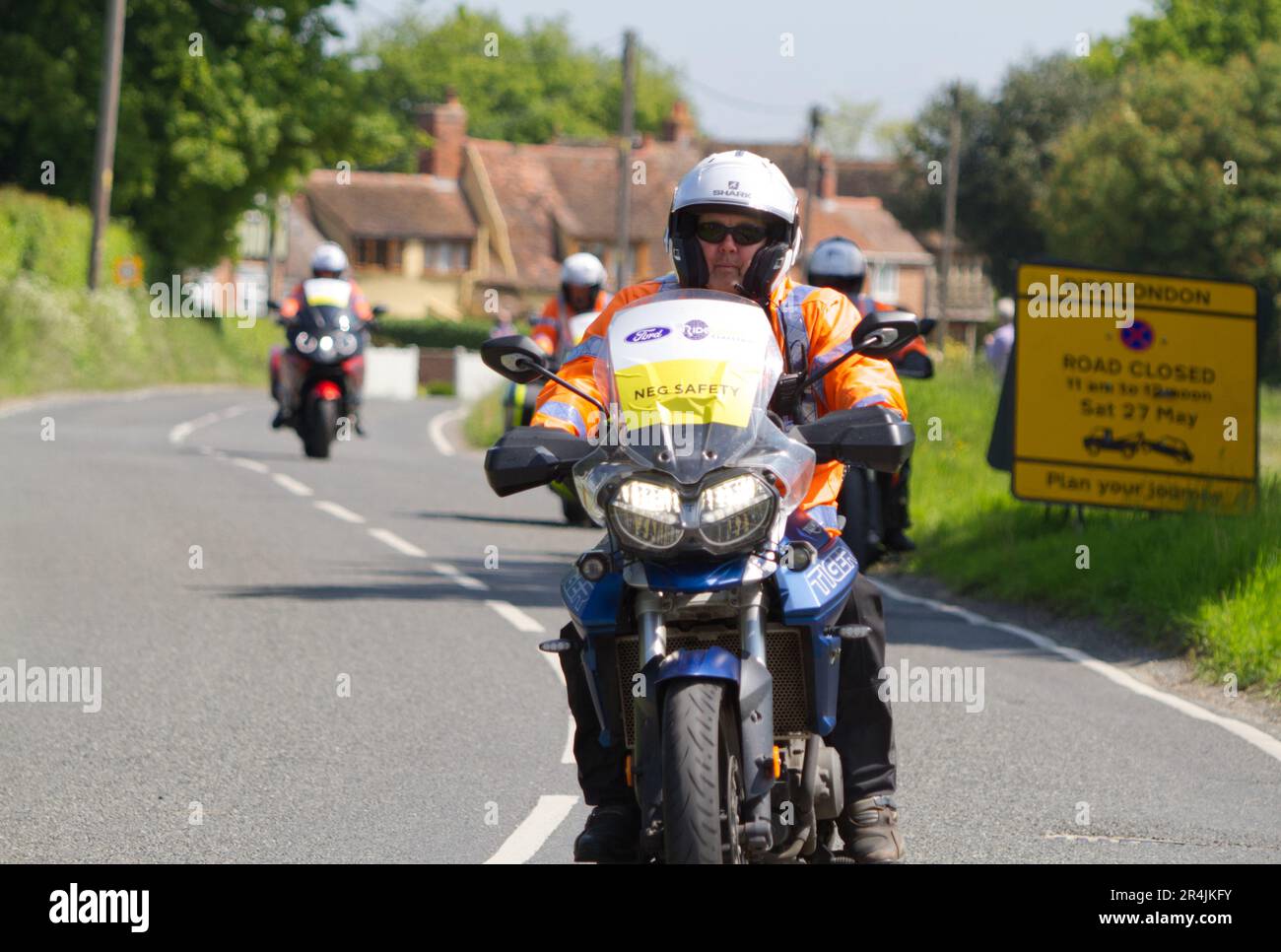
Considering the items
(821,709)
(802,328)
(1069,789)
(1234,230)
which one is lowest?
(1069,789)

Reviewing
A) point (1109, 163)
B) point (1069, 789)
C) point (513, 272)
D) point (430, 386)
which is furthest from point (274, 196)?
point (1069, 789)

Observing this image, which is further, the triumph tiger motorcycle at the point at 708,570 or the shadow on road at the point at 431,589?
the shadow on road at the point at 431,589

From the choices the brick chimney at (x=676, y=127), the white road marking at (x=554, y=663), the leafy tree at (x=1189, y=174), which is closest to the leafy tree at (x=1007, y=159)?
the leafy tree at (x=1189, y=174)

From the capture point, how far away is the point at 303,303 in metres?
21.0

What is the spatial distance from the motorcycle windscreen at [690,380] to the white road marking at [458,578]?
24.7ft

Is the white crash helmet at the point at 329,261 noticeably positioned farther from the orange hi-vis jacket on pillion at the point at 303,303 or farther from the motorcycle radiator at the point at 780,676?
the motorcycle radiator at the point at 780,676

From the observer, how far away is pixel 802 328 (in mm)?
5906

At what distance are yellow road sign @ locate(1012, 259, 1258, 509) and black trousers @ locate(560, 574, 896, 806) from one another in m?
8.33

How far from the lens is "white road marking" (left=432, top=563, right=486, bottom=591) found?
1296 cm

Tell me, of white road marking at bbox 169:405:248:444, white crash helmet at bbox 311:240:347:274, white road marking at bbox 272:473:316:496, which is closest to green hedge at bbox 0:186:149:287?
white road marking at bbox 169:405:248:444

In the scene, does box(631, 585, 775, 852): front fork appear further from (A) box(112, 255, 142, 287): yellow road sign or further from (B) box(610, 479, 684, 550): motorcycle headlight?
(A) box(112, 255, 142, 287): yellow road sign

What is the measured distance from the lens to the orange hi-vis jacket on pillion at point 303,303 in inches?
821

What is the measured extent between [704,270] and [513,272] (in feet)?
309
